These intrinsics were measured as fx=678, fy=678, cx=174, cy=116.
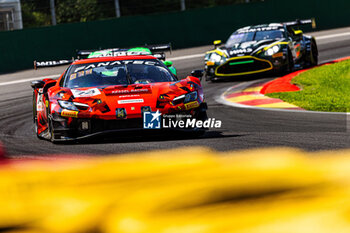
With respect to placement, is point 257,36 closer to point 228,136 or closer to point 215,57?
point 215,57

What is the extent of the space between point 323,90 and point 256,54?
121 inches

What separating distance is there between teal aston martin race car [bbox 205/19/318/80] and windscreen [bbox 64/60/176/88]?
24.0 ft

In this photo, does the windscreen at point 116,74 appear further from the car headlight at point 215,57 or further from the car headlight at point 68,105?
the car headlight at point 215,57

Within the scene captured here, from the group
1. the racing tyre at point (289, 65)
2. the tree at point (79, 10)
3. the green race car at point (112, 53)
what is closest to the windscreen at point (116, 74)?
the green race car at point (112, 53)

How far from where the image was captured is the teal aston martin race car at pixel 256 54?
15.8 m

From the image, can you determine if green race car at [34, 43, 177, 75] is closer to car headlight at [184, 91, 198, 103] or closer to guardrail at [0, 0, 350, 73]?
car headlight at [184, 91, 198, 103]

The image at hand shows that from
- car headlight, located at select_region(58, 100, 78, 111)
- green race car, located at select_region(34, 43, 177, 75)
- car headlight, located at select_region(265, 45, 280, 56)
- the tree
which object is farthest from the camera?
the tree

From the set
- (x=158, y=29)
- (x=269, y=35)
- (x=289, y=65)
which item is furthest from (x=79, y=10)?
(x=289, y=65)

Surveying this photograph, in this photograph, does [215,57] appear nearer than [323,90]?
No

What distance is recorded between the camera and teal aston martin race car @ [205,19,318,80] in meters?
15.8

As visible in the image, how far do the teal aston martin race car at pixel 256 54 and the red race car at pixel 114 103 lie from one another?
7636mm

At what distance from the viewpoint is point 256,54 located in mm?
15750

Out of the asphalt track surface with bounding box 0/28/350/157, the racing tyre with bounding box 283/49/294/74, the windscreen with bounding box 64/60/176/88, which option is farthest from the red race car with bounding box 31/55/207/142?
the racing tyre with bounding box 283/49/294/74

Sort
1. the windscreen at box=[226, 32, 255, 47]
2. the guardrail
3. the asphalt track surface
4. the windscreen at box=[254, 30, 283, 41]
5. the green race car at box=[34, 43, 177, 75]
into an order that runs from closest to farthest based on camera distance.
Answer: the asphalt track surface, the green race car at box=[34, 43, 177, 75], the windscreen at box=[254, 30, 283, 41], the windscreen at box=[226, 32, 255, 47], the guardrail
